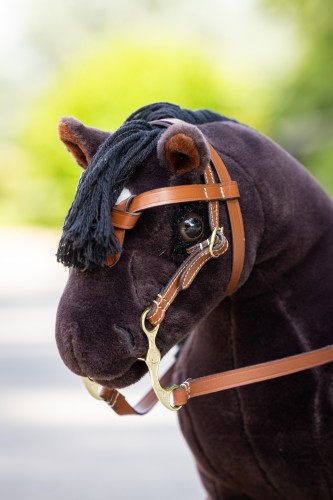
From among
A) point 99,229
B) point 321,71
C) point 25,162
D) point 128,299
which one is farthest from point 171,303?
point 321,71

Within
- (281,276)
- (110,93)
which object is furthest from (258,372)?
(110,93)

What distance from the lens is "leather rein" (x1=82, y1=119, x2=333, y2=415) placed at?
1.43 meters

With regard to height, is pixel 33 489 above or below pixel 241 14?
below

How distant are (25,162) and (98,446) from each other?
8.30 meters

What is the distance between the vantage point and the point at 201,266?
1.46m

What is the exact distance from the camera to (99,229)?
137 cm

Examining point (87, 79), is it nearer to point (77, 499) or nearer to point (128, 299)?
point (77, 499)

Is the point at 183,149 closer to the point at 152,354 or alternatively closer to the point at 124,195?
the point at 124,195

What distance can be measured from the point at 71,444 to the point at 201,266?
2.71m

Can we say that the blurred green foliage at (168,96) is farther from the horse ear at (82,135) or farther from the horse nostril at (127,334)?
the horse nostril at (127,334)

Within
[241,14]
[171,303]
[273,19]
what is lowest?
[171,303]

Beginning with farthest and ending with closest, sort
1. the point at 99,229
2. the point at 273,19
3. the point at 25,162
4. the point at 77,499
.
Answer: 1. the point at 273,19
2. the point at 25,162
3. the point at 77,499
4. the point at 99,229

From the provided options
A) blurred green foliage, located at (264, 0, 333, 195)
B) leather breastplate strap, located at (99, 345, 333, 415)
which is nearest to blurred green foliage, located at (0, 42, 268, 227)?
blurred green foliage, located at (264, 0, 333, 195)

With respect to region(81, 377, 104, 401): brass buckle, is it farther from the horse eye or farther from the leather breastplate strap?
the horse eye
